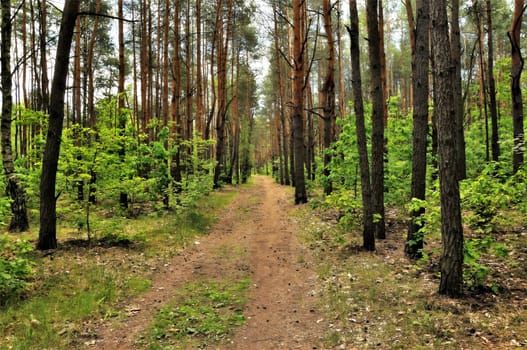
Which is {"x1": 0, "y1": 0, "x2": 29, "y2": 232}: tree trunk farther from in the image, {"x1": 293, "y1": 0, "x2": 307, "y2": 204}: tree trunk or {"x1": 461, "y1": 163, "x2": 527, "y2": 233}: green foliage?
{"x1": 293, "y1": 0, "x2": 307, "y2": 204}: tree trunk

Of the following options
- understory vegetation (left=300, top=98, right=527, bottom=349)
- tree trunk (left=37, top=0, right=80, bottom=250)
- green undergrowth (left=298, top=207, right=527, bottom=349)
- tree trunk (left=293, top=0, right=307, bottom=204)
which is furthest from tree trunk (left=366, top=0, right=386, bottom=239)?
tree trunk (left=293, top=0, right=307, bottom=204)

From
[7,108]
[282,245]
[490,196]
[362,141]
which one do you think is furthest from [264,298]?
[7,108]

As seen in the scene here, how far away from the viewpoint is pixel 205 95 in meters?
34.8

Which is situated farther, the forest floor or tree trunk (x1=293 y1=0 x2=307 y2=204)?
tree trunk (x1=293 y1=0 x2=307 y2=204)

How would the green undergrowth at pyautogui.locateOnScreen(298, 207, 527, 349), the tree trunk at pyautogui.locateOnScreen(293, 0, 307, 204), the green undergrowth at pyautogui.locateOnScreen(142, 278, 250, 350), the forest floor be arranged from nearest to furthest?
the green undergrowth at pyautogui.locateOnScreen(298, 207, 527, 349) → the forest floor → the green undergrowth at pyautogui.locateOnScreen(142, 278, 250, 350) → the tree trunk at pyautogui.locateOnScreen(293, 0, 307, 204)

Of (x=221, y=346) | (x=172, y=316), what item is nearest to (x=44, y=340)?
(x=172, y=316)

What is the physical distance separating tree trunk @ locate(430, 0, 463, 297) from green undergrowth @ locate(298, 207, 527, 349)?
0.46 m

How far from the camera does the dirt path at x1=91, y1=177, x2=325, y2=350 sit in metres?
4.73

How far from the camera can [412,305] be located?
201 inches

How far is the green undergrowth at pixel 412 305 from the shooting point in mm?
4148

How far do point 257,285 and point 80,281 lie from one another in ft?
11.0

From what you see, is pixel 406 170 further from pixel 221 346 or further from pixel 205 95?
pixel 205 95

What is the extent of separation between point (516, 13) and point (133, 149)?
1380 cm

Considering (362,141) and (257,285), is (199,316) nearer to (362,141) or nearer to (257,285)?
(257,285)
